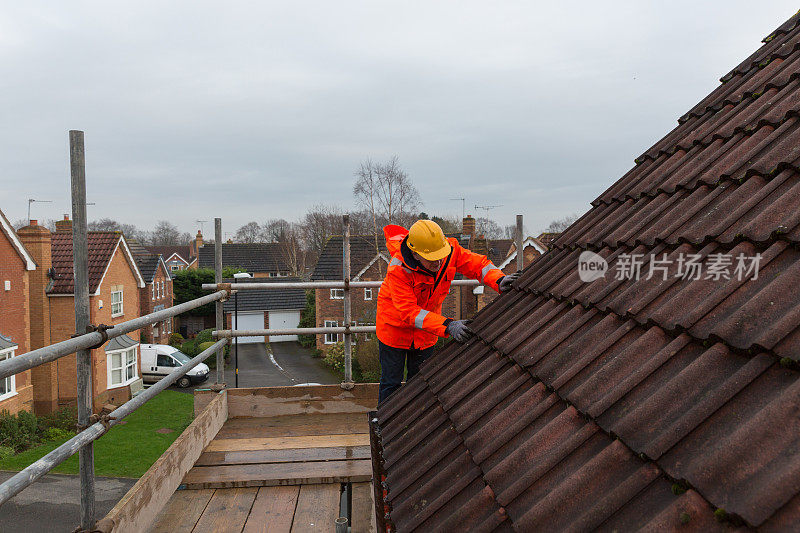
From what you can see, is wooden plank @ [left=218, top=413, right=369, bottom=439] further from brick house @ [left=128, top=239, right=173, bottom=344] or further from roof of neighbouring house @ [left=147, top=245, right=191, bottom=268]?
roof of neighbouring house @ [left=147, top=245, right=191, bottom=268]

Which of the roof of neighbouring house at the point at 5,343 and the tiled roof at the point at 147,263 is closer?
the roof of neighbouring house at the point at 5,343

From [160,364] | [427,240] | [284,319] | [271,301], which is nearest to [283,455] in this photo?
[427,240]

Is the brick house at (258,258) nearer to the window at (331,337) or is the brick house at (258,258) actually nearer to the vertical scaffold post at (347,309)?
the window at (331,337)

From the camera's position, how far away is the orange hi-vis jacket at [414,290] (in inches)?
147

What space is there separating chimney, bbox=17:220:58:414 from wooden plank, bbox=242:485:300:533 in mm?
24905

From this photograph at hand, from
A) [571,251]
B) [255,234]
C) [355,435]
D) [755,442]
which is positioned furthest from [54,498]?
[255,234]

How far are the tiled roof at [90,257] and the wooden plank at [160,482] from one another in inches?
934

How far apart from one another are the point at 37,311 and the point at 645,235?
28504mm

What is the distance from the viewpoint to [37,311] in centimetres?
2453

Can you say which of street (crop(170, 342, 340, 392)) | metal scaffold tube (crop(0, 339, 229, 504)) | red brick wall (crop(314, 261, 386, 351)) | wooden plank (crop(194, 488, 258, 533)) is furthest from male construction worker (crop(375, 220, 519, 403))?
street (crop(170, 342, 340, 392))

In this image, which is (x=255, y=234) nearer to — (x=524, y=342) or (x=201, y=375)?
(x=201, y=375)

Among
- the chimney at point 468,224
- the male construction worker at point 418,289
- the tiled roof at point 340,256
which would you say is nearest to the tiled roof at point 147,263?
the tiled roof at point 340,256

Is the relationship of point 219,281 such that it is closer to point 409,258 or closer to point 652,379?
point 409,258

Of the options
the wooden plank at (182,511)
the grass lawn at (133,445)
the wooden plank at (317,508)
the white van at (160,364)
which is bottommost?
the grass lawn at (133,445)
